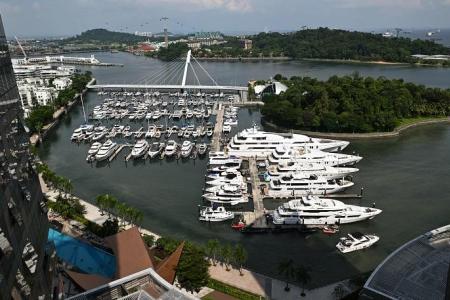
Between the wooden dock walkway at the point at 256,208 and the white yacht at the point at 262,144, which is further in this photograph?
the white yacht at the point at 262,144

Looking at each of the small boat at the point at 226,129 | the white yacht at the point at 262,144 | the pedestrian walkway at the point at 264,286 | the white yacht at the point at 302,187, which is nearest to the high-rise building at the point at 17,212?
the pedestrian walkway at the point at 264,286

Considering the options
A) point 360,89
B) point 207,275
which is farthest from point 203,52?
point 207,275

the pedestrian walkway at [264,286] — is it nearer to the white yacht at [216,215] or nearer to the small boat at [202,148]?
the white yacht at [216,215]

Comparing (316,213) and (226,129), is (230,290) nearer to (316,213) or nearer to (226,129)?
(316,213)

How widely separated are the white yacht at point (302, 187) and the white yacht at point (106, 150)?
1183cm

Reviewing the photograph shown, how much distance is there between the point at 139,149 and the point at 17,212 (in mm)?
21925

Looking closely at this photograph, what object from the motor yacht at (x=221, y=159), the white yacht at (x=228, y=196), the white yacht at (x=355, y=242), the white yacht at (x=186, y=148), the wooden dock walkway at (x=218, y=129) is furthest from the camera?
the wooden dock walkway at (x=218, y=129)

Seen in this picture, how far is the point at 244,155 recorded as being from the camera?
2478cm

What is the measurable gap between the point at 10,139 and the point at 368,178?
20.4 metres

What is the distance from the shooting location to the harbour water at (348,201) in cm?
1527

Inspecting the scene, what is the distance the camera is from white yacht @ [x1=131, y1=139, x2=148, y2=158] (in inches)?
1014

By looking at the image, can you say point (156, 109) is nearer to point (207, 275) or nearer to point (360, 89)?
point (360, 89)

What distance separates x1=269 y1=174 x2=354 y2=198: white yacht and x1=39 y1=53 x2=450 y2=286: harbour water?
0.85 metres

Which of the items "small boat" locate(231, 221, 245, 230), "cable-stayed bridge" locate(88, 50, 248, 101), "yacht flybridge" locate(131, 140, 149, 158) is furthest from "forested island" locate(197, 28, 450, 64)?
"small boat" locate(231, 221, 245, 230)
